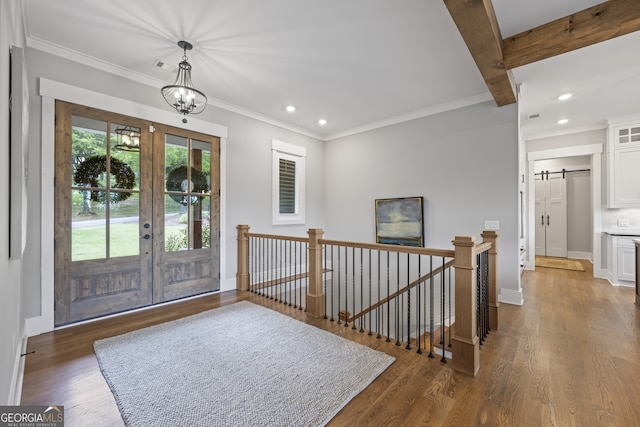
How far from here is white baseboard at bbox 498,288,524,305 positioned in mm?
3592

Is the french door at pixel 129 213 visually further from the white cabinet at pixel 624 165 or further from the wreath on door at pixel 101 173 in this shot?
the white cabinet at pixel 624 165

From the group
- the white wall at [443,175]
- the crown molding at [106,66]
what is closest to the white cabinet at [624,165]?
the white wall at [443,175]

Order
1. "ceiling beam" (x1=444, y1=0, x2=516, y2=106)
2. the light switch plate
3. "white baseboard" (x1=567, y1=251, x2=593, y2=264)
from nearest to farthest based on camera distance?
1. "ceiling beam" (x1=444, y1=0, x2=516, y2=106)
2. the light switch plate
3. "white baseboard" (x1=567, y1=251, x2=593, y2=264)

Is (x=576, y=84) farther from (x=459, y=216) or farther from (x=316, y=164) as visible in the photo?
(x=316, y=164)

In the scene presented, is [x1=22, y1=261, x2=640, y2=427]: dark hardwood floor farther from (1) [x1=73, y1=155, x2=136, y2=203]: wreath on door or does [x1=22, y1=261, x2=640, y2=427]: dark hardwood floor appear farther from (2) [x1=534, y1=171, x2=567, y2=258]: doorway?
(2) [x1=534, y1=171, x2=567, y2=258]: doorway

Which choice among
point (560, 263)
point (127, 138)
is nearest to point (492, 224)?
point (560, 263)

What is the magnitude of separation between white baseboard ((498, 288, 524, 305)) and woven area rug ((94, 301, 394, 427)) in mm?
2425

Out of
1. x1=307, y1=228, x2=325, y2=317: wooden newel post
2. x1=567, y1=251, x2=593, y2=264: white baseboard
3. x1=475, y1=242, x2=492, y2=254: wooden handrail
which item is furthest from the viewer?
x1=567, y1=251, x2=593, y2=264: white baseboard

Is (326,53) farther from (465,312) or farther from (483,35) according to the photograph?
(465,312)

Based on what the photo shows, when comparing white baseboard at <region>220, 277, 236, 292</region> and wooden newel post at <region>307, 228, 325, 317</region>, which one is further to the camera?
white baseboard at <region>220, 277, 236, 292</region>

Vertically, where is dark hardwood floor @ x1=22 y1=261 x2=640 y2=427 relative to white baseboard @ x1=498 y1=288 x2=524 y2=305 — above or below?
below

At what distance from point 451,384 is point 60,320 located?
3.69 m

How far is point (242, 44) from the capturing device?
2.70m

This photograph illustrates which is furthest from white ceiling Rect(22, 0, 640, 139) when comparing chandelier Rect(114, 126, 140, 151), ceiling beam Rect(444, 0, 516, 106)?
chandelier Rect(114, 126, 140, 151)
